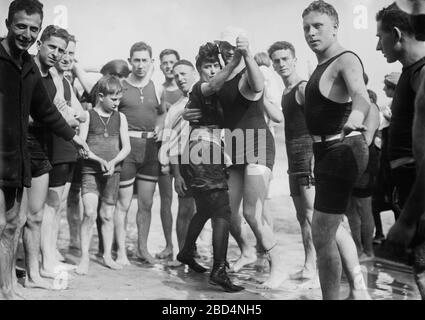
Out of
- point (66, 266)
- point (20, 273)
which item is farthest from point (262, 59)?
point (20, 273)

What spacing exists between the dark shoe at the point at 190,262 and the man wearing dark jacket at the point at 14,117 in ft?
3.67

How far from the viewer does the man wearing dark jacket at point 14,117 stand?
11.2ft

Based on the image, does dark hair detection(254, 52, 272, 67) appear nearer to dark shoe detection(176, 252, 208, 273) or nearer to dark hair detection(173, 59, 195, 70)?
dark hair detection(173, 59, 195, 70)

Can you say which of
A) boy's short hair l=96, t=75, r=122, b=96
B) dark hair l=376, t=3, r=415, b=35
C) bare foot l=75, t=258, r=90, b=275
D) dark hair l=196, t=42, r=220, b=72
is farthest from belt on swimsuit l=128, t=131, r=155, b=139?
dark hair l=376, t=3, r=415, b=35

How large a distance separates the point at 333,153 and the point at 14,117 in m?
1.86

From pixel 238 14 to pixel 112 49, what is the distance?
1284mm

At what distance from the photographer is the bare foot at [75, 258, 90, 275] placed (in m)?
4.25

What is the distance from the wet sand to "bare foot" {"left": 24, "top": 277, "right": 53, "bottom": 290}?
0.15ft

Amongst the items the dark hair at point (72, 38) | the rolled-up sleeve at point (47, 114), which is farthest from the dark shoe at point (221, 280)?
Result: the dark hair at point (72, 38)

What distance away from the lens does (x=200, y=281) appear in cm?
421

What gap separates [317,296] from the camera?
396 centimetres

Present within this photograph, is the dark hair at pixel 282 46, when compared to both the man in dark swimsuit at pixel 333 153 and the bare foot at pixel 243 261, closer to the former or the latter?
the man in dark swimsuit at pixel 333 153

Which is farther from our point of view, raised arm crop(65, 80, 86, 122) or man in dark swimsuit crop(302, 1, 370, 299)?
raised arm crop(65, 80, 86, 122)

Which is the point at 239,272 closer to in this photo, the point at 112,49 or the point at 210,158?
the point at 210,158
